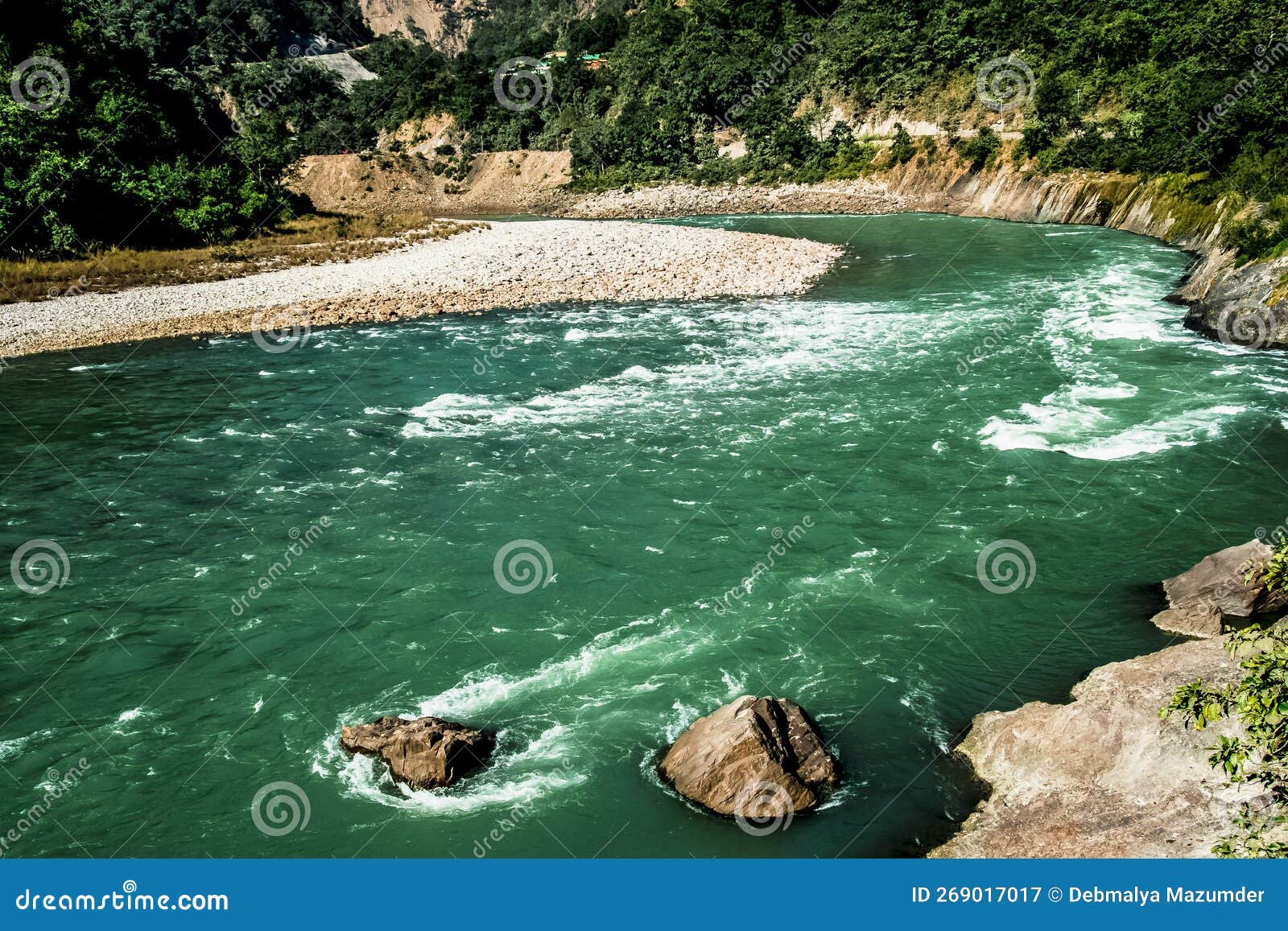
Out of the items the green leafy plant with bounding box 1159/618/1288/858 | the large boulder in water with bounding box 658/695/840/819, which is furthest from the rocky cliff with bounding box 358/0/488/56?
the green leafy plant with bounding box 1159/618/1288/858

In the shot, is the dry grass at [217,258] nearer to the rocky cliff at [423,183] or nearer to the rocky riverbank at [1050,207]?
the rocky riverbank at [1050,207]

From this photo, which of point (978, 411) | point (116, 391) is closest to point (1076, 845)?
point (978, 411)

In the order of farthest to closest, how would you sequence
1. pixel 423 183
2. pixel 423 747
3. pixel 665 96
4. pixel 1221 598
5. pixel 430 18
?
1. pixel 430 18
2. pixel 423 183
3. pixel 665 96
4. pixel 1221 598
5. pixel 423 747

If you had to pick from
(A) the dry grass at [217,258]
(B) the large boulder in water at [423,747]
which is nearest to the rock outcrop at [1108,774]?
(B) the large boulder in water at [423,747]

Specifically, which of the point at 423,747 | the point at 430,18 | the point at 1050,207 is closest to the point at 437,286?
the point at 423,747

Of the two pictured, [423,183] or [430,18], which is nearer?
[423,183]

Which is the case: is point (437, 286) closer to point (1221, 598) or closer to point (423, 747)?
point (423, 747)

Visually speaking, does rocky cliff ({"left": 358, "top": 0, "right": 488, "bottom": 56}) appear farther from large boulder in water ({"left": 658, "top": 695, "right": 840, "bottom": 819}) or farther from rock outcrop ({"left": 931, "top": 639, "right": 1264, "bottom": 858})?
rock outcrop ({"left": 931, "top": 639, "right": 1264, "bottom": 858})
